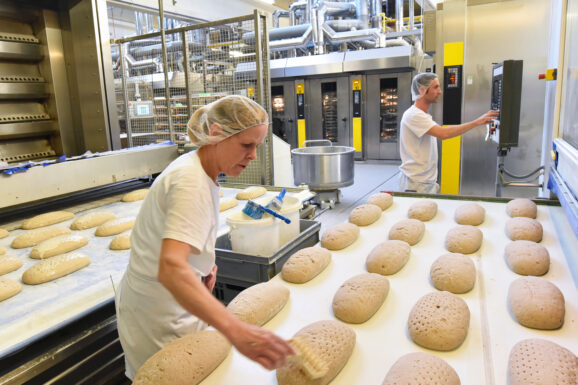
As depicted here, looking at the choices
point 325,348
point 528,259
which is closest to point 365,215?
point 528,259

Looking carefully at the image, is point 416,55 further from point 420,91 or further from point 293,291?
point 293,291

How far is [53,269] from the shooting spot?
155 cm

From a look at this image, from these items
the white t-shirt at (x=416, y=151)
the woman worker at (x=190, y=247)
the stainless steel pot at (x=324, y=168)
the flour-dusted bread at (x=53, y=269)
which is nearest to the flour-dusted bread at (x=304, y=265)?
the woman worker at (x=190, y=247)

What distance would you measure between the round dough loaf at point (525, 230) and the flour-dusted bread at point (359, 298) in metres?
0.71

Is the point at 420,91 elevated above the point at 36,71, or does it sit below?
below

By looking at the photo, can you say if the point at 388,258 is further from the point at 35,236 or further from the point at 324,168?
the point at 324,168

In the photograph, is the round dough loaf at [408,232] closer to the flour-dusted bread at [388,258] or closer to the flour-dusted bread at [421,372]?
the flour-dusted bread at [388,258]

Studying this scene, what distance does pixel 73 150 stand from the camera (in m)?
3.00

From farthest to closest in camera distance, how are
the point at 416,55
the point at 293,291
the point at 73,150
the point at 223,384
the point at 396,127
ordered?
the point at 396,127
the point at 416,55
the point at 73,150
the point at 293,291
the point at 223,384

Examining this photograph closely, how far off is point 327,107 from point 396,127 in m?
1.47

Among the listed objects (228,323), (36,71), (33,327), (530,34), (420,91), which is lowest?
(33,327)

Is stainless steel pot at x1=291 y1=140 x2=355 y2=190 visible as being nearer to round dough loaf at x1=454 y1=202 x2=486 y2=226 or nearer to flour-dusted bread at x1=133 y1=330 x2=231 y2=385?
round dough loaf at x1=454 y1=202 x2=486 y2=226

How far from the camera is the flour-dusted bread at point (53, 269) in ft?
4.99

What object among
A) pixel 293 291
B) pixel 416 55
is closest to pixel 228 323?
pixel 293 291
